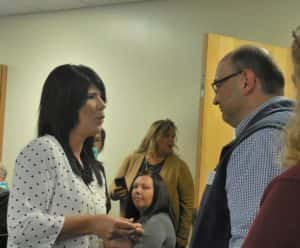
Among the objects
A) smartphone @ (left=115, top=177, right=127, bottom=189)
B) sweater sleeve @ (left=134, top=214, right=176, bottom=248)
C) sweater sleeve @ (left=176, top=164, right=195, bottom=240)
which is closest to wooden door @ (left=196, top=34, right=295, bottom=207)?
sweater sleeve @ (left=176, top=164, right=195, bottom=240)

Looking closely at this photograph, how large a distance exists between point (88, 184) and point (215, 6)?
2702 millimetres

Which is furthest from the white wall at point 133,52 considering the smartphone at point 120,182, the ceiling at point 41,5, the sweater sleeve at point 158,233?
the sweater sleeve at point 158,233

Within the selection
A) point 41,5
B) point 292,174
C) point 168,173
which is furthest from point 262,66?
point 41,5

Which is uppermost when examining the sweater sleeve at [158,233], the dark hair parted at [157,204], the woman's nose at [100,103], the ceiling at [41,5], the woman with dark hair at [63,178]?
the ceiling at [41,5]

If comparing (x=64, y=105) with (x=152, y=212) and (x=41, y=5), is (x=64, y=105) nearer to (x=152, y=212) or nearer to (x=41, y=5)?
(x=152, y=212)

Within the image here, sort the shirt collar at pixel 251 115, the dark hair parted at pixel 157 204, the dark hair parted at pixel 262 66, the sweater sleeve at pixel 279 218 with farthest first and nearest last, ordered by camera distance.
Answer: the dark hair parted at pixel 157 204 < the dark hair parted at pixel 262 66 < the shirt collar at pixel 251 115 < the sweater sleeve at pixel 279 218

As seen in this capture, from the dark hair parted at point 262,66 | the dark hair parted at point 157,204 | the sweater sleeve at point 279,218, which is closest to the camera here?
the sweater sleeve at point 279,218

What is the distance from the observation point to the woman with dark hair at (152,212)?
9.02ft

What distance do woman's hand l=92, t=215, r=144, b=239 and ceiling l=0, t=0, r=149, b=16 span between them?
3.18 meters

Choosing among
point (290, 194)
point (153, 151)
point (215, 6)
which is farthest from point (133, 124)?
point (290, 194)

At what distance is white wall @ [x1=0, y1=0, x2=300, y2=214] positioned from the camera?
13.1 feet

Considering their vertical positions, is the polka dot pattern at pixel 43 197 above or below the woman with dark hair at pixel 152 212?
above

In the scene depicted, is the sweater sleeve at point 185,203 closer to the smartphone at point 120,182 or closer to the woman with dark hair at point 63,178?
the smartphone at point 120,182

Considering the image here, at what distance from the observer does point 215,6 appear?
4055mm
